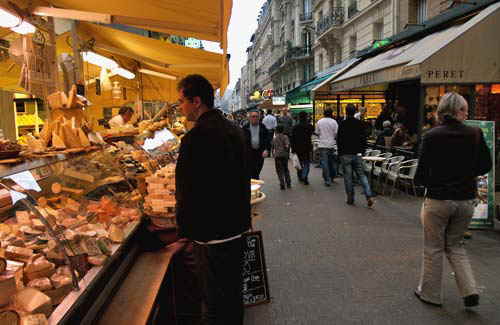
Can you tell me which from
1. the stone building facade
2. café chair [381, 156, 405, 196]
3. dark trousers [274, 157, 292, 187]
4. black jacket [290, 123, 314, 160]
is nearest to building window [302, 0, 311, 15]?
the stone building facade

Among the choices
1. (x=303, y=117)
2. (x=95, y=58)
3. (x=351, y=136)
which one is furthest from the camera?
(x=303, y=117)

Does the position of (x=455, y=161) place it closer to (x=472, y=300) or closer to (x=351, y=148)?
(x=472, y=300)

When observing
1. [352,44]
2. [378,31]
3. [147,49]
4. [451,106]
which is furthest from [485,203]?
[352,44]

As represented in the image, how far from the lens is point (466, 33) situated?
7.45m

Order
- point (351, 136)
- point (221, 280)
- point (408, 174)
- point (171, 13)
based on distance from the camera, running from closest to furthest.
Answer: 1. point (221, 280)
2. point (171, 13)
3. point (351, 136)
4. point (408, 174)

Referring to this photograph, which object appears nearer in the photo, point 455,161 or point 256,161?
point 455,161

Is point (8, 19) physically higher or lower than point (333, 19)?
lower

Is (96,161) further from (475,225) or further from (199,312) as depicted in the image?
(475,225)

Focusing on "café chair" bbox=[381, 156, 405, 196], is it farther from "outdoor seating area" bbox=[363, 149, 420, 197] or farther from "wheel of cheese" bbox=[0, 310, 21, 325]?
"wheel of cheese" bbox=[0, 310, 21, 325]

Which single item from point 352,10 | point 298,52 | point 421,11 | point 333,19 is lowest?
point 421,11

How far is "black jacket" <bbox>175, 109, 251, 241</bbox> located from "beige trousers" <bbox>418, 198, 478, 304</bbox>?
2195 millimetres

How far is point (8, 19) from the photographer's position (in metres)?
3.32

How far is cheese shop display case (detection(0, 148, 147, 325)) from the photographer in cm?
199

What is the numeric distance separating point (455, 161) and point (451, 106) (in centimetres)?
53
